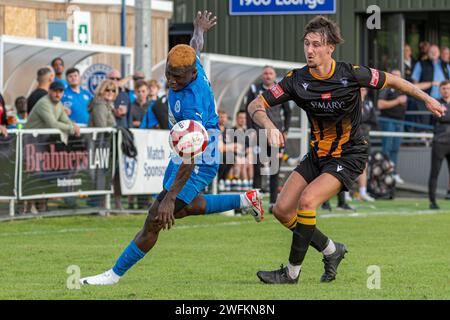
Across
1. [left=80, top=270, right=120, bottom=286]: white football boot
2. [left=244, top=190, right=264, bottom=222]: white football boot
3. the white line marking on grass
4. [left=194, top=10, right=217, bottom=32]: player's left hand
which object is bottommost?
the white line marking on grass

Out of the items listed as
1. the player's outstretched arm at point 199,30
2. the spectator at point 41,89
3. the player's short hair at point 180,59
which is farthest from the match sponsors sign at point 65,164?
the player's short hair at point 180,59

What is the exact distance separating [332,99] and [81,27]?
13.0 meters

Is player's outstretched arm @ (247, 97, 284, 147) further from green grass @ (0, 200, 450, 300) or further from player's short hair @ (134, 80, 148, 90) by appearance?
player's short hair @ (134, 80, 148, 90)

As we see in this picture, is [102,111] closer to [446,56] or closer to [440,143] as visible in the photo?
[440,143]

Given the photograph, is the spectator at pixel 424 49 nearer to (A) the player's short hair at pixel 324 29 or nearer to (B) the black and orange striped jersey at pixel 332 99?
(B) the black and orange striped jersey at pixel 332 99

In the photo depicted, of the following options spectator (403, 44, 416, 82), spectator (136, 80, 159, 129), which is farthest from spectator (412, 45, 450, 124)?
spectator (136, 80, 159, 129)

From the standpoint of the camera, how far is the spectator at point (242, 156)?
2039 centimetres

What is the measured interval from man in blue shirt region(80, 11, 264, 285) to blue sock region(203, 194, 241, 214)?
141 mm

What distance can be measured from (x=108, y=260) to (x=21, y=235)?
2.98m

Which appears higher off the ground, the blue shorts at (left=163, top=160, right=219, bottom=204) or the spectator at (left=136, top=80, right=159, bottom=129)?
the spectator at (left=136, top=80, right=159, bottom=129)

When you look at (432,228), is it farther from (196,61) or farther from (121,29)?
(121,29)

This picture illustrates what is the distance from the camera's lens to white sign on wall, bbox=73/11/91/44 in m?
22.2

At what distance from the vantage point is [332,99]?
32.8ft
